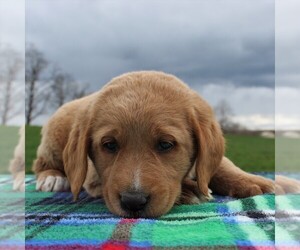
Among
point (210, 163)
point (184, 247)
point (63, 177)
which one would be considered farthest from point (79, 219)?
point (63, 177)

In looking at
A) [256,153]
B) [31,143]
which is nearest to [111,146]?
[31,143]

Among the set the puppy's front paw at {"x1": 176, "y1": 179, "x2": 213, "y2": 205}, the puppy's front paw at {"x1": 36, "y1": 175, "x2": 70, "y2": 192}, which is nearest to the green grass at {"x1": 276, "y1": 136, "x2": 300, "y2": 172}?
the puppy's front paw at {"x1": 176, "y1": 179, "x2": 213, "y2": 205}

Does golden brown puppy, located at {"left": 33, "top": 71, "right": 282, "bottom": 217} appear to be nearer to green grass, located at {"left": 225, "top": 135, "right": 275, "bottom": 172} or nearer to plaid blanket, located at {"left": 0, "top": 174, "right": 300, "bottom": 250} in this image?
plaid blanket, located at {"left": 0, "top": 174, "right": 300, "bottom": 250}

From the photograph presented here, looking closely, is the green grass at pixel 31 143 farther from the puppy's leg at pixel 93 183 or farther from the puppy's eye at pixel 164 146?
the puppy's eye at pixel 164 146

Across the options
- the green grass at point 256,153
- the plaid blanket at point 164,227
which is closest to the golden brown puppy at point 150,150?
the plaid blanket at point 164,227

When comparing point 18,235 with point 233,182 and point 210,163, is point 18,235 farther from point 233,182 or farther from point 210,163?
point 233,182

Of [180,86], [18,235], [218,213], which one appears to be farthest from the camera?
[180,86]
